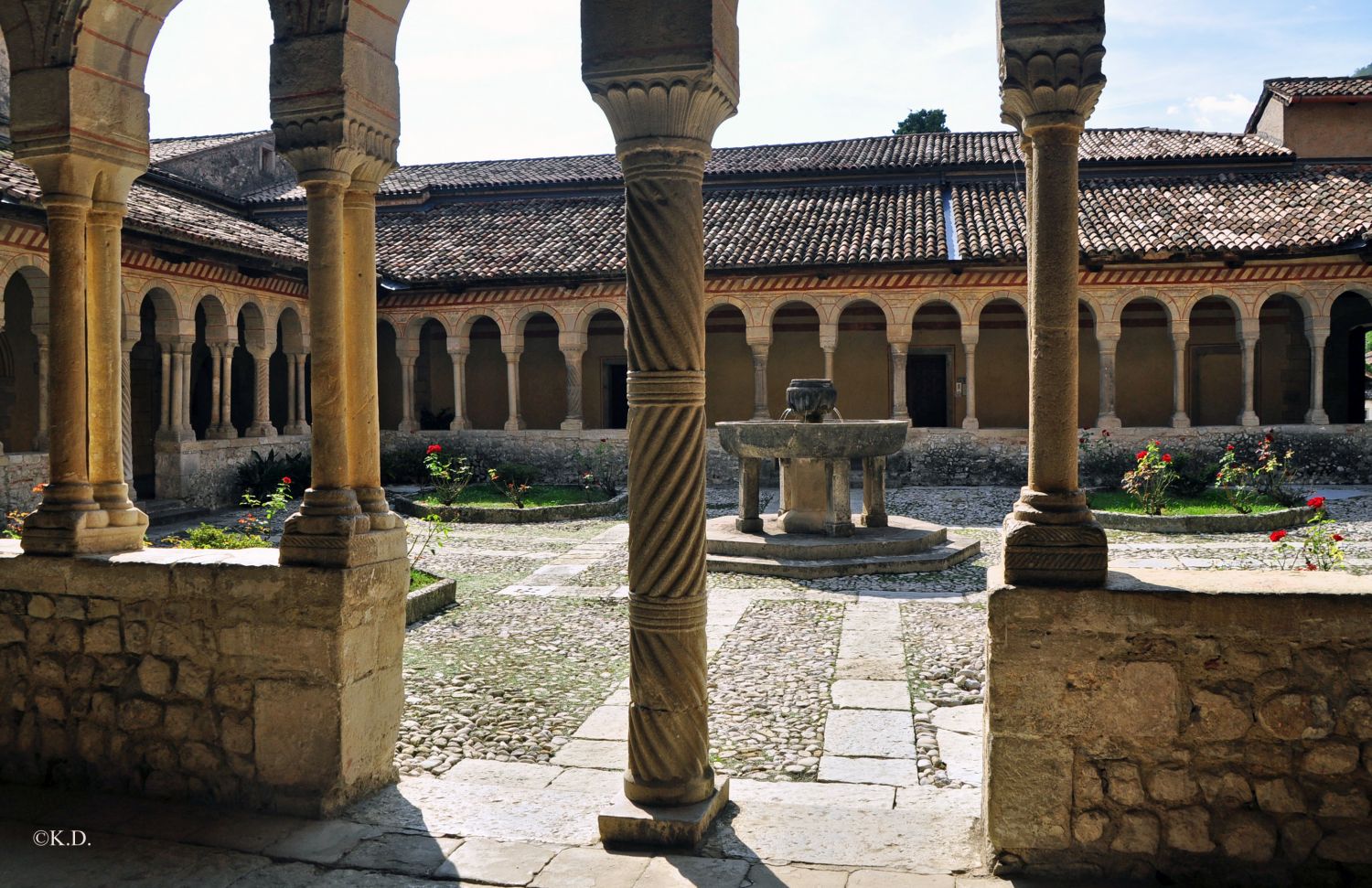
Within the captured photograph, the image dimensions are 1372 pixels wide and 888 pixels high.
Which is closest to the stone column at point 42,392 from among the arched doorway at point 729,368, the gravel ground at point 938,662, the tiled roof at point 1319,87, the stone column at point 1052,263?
the gravel ground at point 938,662

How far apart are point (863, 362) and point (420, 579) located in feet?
46.2

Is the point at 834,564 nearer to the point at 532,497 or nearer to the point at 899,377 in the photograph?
the point at 532,497

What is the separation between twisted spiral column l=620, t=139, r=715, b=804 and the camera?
3775mm

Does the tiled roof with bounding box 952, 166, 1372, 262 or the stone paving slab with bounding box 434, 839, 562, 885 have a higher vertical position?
the tiled roof with bounding box 952, 166, 1372, 262

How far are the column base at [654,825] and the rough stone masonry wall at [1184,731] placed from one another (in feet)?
3.32

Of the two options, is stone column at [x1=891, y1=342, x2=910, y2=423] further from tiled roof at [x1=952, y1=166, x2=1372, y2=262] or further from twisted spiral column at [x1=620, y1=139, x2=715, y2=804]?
twisted spiral column at [x1=620, y1=139, x2=715, y2=804]

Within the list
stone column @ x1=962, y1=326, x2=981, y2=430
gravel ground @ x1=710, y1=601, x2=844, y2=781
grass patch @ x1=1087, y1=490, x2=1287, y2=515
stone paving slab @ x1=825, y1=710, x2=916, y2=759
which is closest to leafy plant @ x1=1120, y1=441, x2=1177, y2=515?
grass patch @ x1=1087, y1=490, x2=1287, y2=515

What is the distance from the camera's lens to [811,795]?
4.42 meters

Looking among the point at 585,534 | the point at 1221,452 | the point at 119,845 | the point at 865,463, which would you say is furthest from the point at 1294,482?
the point at 119,845

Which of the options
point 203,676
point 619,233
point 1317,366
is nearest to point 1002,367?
point 1317,366

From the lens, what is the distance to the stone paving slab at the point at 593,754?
4.83 metres

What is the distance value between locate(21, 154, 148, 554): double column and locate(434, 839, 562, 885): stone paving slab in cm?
222

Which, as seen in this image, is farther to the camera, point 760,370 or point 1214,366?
point 1214,366

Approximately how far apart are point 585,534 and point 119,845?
9488mm
